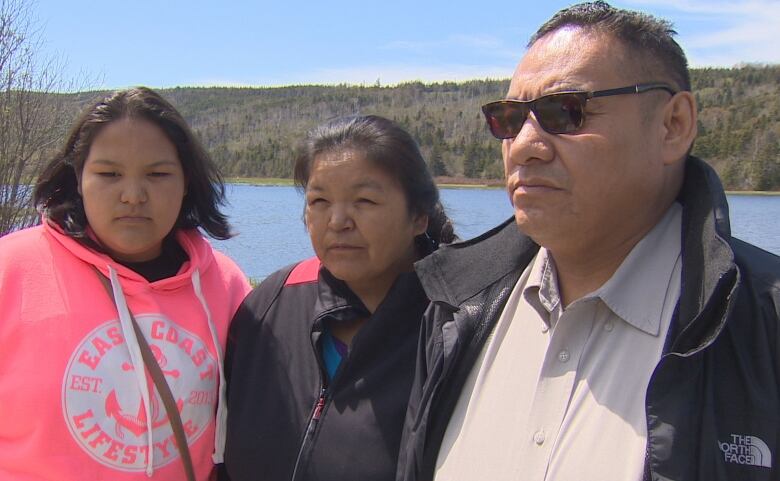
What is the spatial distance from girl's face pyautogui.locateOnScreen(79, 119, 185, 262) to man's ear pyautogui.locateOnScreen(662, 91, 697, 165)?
189 cm

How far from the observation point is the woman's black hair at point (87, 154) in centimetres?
277

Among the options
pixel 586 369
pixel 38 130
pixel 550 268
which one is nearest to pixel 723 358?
pixel 586 369

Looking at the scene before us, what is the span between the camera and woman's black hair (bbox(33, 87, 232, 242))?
9.09 feet

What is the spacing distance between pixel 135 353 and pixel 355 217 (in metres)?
0.98

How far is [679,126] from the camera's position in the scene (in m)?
2.04

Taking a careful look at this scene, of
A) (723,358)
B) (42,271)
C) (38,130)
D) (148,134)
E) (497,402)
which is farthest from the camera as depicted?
(38,130)

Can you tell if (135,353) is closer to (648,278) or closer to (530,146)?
(530,146)

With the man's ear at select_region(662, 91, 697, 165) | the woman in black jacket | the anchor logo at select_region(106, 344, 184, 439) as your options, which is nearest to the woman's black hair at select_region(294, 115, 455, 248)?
the woman in black jacket

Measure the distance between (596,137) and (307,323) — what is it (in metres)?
1.39

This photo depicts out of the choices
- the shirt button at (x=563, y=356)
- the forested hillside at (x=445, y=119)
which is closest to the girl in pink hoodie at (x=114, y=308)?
the shirt button at (x=563, y=356)

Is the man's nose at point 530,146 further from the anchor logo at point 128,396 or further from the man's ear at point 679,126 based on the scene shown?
the anchor logo at point 128,396

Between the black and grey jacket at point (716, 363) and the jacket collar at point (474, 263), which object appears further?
the jacket collar at point (474, 263)

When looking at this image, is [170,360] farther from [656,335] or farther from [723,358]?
[723,358]

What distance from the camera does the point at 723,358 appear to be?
1.68 metres
